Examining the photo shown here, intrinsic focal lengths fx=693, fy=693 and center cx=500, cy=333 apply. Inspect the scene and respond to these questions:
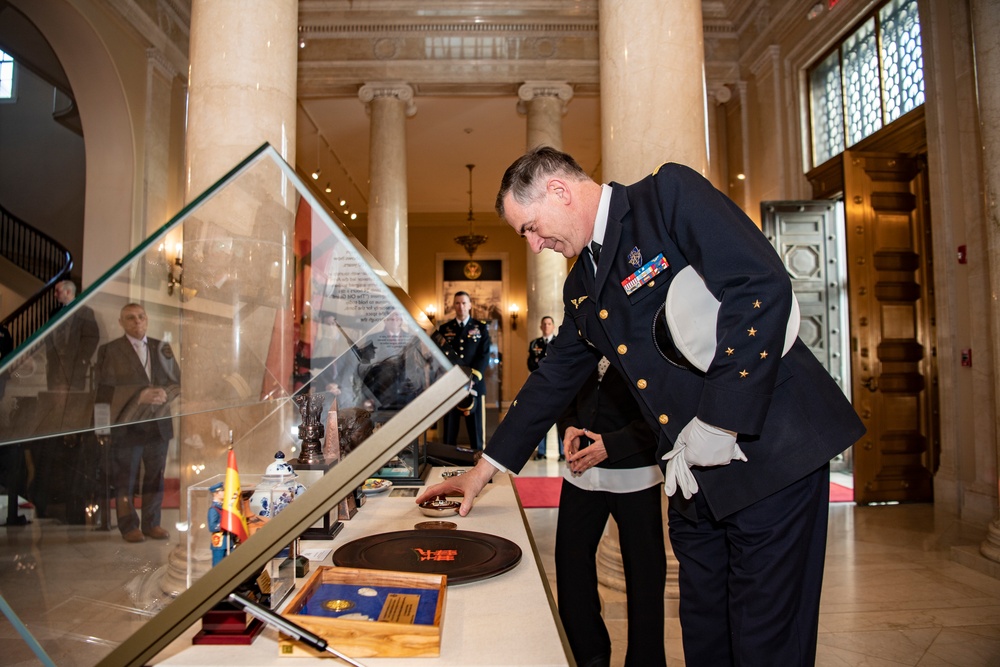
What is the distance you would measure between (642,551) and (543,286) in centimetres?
706

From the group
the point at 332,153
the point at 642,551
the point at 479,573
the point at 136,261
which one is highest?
the point at 332,153

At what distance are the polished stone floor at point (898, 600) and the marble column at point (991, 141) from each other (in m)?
0.41

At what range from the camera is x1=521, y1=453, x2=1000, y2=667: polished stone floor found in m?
2.80

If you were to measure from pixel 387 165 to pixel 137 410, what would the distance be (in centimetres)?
880

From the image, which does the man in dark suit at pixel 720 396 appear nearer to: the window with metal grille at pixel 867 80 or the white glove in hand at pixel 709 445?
the white glove in hand at pixel 709 445

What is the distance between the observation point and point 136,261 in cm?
82

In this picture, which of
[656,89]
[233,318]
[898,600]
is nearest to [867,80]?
[656,89]

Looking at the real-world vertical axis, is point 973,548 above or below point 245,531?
below

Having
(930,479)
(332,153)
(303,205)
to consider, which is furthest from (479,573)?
(332,153)

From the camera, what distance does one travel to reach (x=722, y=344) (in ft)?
4.10

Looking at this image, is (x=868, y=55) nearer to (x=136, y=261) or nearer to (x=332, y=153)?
(x=136, y=261)

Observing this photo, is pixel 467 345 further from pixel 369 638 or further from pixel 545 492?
pixel 369 638

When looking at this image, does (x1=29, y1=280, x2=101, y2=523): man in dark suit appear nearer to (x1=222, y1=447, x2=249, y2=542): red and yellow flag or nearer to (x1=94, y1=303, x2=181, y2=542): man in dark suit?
(x1=94, y1=303, x2=181, y2=542): man in dark suit

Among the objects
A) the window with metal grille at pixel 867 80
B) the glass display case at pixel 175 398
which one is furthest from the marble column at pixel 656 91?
the window with metal grille at pixel 867 80
